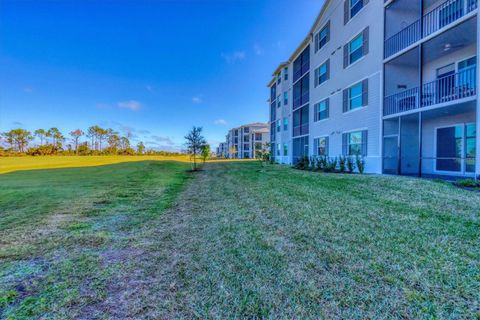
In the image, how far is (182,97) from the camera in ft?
158

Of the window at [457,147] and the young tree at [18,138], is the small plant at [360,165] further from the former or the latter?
the young tree at [18,138]

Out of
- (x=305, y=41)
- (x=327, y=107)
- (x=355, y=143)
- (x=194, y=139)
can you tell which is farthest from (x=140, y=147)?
(x=355, y=143)

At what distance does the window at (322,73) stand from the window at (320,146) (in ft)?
16.2

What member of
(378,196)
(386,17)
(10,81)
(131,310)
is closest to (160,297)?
(131,310)

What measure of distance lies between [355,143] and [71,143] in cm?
7249

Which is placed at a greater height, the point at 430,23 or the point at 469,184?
the point at 430,23

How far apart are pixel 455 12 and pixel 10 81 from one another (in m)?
46.6

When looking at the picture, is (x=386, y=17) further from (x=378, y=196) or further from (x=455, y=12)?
(x=378, y=196)

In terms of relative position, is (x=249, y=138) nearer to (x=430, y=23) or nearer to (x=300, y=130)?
(x=300, y=130)

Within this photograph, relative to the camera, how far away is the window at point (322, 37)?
18172 millimetres

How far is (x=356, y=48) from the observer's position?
14.8 meters

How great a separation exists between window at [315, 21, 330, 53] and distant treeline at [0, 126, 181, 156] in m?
62.8

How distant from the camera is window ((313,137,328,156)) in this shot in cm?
1872

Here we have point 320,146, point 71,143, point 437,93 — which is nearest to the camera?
point 437,93
